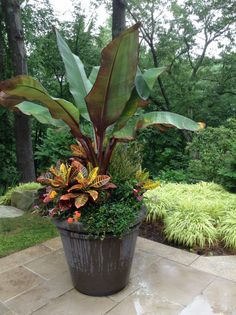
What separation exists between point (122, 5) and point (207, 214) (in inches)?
130

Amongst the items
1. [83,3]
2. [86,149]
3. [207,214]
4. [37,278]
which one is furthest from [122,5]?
[83,3]

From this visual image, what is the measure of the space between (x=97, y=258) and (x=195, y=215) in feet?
5.39

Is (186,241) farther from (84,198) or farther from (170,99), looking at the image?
(170,99)

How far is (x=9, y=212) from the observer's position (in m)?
4.73

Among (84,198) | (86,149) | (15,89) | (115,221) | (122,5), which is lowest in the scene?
(115,221)

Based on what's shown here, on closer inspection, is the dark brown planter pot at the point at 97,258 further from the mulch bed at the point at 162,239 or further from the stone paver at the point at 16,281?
the mulch bed at the point at 162,239

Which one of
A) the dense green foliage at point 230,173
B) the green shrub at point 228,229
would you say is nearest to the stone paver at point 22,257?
the green shrub at point 228,229

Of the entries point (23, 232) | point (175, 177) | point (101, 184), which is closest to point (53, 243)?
point (23, 232)

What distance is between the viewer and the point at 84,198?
7.87 ft

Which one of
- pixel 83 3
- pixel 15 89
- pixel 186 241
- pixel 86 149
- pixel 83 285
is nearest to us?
pixel 15 89

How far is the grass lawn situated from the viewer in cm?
348

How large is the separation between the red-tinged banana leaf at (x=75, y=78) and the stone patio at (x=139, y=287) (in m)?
1.49

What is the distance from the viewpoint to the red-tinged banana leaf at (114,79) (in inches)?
84.9

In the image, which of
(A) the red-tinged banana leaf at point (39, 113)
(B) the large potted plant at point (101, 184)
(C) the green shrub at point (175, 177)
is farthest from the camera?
(C) the green shrub at point (175, 177)
